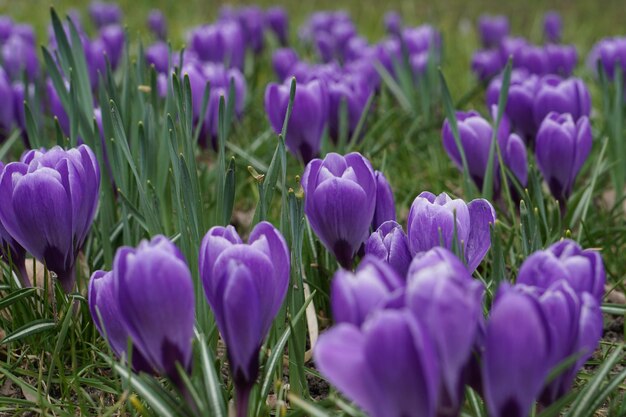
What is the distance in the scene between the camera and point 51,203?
1.61 m

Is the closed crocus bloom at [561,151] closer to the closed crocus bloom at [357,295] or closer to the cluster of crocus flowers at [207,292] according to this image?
the cluster of crocus flowers at [207,292]

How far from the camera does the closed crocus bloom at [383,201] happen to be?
1.76 m

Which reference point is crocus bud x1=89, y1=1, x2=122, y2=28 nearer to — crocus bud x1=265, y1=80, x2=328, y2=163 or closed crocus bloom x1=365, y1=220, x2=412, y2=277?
crocus bud x1=265, y1=80, x2=328, y2=163

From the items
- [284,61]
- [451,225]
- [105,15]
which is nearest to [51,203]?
[451,225]

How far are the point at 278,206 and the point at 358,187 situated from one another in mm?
1132

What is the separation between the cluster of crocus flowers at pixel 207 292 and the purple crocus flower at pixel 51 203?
0.35 meters

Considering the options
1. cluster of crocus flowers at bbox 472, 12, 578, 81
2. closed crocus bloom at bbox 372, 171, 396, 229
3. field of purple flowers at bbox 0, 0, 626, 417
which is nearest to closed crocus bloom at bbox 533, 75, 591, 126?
field of purple flowers at bbox 0, 0, 626, 417

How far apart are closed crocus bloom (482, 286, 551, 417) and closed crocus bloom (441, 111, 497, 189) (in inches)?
50.6

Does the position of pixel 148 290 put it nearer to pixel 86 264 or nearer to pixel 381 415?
pixel 381 415

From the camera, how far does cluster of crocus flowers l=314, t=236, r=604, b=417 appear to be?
0.94 meters

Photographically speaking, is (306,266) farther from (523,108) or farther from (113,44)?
(113,44)

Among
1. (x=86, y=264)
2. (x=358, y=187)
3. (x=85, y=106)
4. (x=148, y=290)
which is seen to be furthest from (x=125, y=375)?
(x=85, y=106)

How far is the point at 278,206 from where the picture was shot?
8.97ft

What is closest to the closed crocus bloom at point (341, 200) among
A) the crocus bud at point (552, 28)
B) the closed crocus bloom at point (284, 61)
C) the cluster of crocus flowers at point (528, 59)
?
the cluster of crocus flowers at point (528, 59)
